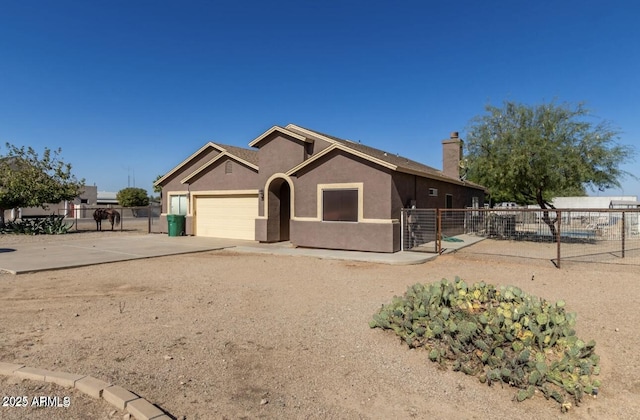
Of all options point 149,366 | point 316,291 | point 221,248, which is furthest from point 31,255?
point 149,366

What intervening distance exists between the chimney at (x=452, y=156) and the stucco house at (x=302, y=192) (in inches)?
83.5

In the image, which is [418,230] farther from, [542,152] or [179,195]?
[179,195]

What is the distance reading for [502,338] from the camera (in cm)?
397

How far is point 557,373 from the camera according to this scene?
3.67 metres

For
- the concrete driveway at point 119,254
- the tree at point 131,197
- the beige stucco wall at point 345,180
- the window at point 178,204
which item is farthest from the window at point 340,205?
the tree at point 131,197

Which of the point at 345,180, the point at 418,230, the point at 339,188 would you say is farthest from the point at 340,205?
the point at 418,230

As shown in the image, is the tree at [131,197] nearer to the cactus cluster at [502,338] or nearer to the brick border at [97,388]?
the brick border at [97,388]

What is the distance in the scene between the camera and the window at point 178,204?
20109 mm

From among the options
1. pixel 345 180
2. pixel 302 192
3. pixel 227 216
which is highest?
pixel 345 180

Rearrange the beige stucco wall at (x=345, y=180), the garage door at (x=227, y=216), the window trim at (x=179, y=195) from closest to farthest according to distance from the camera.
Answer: the beige stucco wall at (x=345, y=180), the garage door at (x=227, y=216), the window trim at (x=179, y=195)

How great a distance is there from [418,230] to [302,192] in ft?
14.9

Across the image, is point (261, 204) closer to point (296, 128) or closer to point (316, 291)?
point (296, 128)

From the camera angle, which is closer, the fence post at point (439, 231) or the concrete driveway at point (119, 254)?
the concrete driveway at point (119, 254)

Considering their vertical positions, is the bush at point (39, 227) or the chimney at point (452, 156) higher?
the chimney at point (452, 156)
